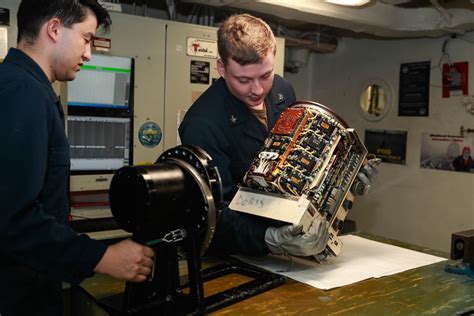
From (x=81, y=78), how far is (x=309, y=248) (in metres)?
1.49

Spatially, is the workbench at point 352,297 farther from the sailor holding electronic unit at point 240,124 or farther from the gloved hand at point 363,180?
the gloved hand at point 363,180

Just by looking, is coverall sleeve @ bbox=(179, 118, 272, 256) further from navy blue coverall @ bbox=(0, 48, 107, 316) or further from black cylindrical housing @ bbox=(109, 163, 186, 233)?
navy blue coverall @ bbox=(0, 48, 107, 316)

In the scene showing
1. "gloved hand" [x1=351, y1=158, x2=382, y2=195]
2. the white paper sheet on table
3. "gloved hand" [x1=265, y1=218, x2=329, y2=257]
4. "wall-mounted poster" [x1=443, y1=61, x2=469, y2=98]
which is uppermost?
"wall-mounted poster" [x1=443, y1=61, x2=469, y2=98]

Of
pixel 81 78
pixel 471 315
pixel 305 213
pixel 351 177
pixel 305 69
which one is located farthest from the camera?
pixel 305 69

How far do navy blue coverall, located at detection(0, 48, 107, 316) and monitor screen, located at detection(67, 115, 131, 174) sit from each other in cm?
123

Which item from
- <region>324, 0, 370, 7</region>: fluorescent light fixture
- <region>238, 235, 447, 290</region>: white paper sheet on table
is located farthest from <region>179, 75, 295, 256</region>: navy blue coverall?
<region>324, 0, 370, 7</region>: fluorescent light fixture

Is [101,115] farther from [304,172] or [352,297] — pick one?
[352,297]

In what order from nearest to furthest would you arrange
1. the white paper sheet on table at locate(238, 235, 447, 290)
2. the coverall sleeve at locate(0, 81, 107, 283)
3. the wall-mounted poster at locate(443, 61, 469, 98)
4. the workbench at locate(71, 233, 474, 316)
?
the coverall sleeve at locate(0, 81, 107, 283) → the workbench at locate(71, 233, 474, 316) → the white paper sheet on table at locate(238, 235, 447, 290) → the wall-mounted poster at locate(443, 61, 469, 98)

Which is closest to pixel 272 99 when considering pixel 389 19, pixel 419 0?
pixel 389 19

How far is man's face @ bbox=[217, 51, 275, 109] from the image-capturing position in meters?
1.56

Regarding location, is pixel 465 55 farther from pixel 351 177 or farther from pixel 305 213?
pixel 305 213

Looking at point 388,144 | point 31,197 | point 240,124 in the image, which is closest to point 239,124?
point 240,124

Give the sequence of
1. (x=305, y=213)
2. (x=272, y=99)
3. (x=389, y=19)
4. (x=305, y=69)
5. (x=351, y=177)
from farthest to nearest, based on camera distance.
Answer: (x=305, y=69) → (x=389, y=19) → (x=272, y=99) → (x=351, y=177) → (x=305, y=213)

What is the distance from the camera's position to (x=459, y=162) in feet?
10.4
